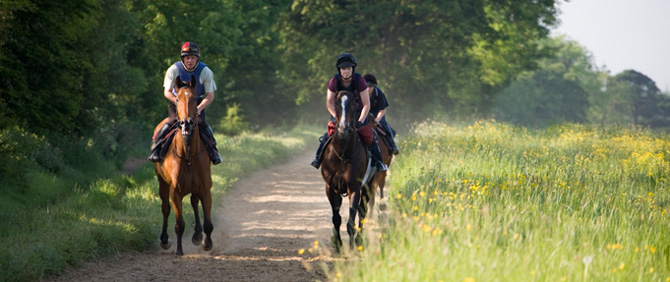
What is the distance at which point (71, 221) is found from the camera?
35.0 feet

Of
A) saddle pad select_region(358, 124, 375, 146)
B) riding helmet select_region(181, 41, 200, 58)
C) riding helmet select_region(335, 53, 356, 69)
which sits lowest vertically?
saddle pad select_region(358, 124, 375, 146)

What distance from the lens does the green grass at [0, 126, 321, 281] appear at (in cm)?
839

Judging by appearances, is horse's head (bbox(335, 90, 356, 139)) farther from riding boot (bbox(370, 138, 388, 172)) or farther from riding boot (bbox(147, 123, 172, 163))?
riding boot (bbox(147, 123, 172, 163))

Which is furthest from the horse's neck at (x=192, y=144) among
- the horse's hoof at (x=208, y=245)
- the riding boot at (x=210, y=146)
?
the horse's hoof at (x=208, y=245)

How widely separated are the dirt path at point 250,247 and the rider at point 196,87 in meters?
1.58

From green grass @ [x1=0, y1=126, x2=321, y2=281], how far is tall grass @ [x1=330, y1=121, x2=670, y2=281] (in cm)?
343

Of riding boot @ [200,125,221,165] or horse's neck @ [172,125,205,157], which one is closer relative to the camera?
horse's neck @ [172,125,205,157]

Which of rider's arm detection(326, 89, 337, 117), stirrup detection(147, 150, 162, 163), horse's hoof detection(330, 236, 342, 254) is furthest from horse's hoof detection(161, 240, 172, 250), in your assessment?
rider's arm detection(326, 89, 337, 117)

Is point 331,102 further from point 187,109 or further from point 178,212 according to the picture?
point 178,212

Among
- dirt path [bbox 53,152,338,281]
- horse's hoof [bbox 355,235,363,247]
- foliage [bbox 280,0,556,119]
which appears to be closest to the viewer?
dirt path [bbox 53,152,338,281]

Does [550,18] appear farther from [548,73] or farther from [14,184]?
[548,73]

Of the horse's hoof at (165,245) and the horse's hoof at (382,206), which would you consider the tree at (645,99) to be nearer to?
the horse's hoof at (382,206)

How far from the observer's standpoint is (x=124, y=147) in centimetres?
2562

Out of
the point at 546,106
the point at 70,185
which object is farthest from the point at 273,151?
the point at 546,106
